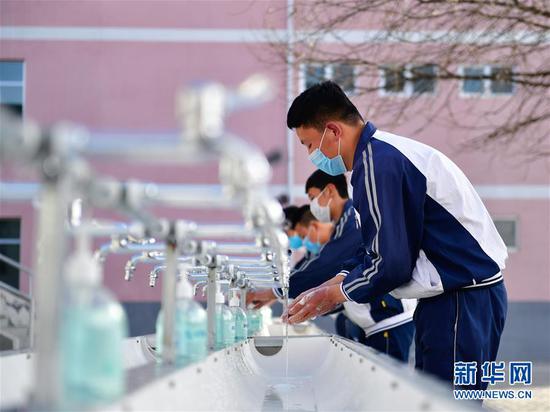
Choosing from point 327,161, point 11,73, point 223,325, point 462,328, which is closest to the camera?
point 462,328

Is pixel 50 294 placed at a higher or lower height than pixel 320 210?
lower

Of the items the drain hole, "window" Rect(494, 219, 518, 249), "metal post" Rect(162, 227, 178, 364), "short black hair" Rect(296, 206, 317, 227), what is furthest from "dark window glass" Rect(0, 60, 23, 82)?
"metal post" Rect(162, 227, 178, 364)

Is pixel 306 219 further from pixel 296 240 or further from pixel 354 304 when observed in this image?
pixel 354 304

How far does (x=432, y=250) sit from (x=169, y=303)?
1.17 metres

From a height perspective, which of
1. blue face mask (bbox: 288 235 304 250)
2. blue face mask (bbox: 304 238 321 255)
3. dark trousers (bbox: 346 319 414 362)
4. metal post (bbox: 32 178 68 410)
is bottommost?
dark trousers (bbox: 346 319 414 362)

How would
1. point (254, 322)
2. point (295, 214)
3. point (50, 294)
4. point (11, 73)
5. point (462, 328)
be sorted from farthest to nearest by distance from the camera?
point (11, 73) → point (295, 214) → point (254, 322) → point (462, 328) → point (50, 294)

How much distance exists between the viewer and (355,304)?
4.48 metres

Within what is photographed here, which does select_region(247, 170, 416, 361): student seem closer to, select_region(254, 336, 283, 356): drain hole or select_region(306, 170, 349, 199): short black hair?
select_region(306, 170, 349, 199): short black hair

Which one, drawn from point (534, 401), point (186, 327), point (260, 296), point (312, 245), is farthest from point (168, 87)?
point (186, 327)

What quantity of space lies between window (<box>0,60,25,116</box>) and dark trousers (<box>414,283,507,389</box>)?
10.4 metres

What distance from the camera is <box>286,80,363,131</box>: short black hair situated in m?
2.97

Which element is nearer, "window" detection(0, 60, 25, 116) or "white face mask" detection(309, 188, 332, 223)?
"white face mask" detection(309, 188, 332, 223)

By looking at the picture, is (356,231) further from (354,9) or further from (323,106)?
(354,9)

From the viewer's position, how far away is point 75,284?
1.25 metres
